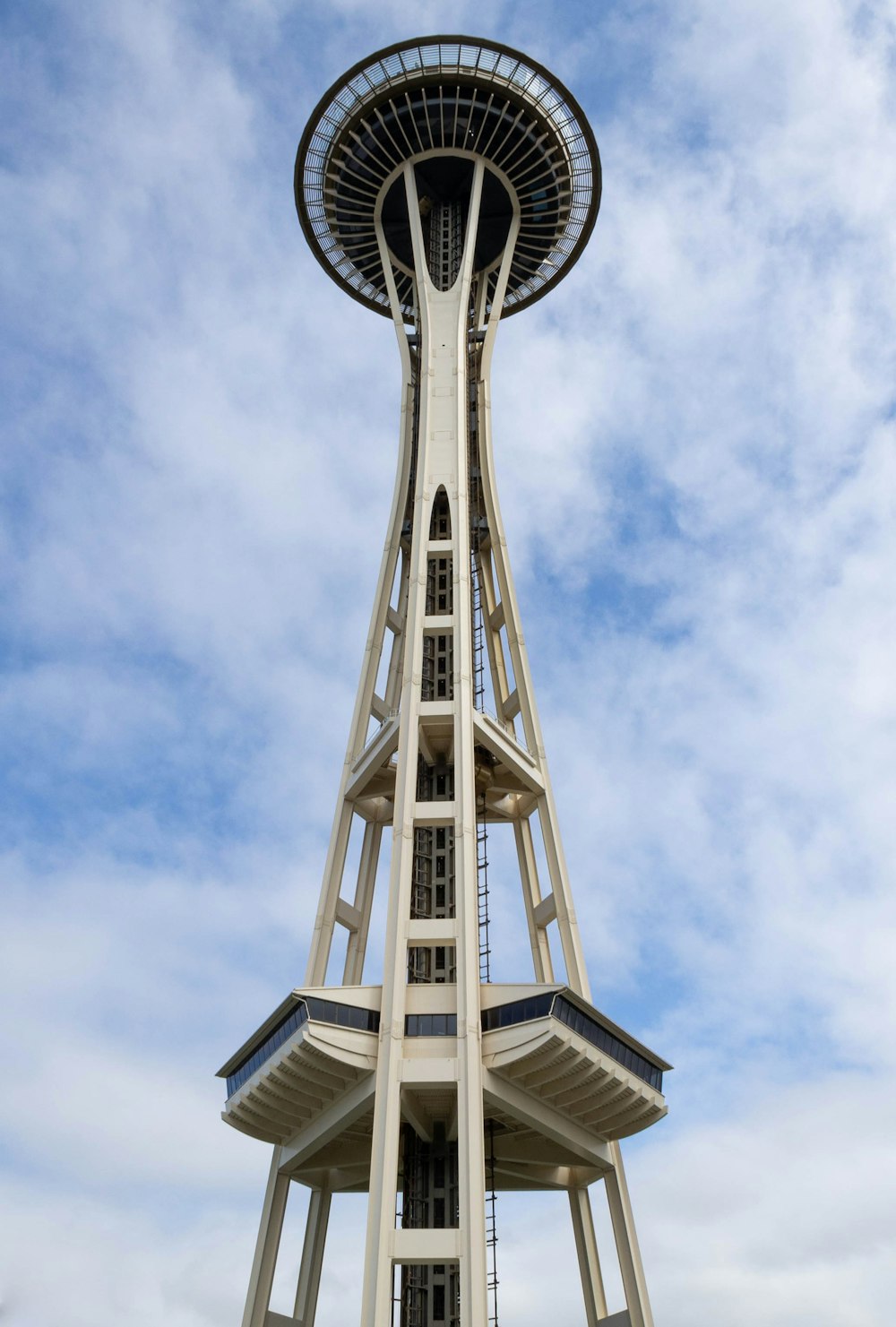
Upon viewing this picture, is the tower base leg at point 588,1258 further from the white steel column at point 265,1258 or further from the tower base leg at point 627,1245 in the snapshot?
the white steel column at point 265,1258

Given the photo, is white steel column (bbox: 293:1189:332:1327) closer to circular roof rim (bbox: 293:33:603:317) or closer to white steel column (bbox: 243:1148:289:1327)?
white steel column (bbox: 243:1148:289:1327)

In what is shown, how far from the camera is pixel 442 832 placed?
148ft

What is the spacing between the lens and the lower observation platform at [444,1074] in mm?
34094

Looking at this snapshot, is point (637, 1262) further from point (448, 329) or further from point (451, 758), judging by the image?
point (448, 329)

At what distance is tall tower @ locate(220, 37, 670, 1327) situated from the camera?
34.2m

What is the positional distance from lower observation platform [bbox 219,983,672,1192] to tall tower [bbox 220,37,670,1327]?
3.2 inches

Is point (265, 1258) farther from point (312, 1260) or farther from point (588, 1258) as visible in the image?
point (588, 1258)

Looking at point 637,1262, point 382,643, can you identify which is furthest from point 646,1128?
point 382,643

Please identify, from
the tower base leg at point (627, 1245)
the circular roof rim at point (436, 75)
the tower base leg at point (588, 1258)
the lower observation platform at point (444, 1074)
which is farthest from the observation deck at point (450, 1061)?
the circular roof rim at point (436, 75)

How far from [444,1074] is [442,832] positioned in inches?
503

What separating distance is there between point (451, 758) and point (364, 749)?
12.7ft

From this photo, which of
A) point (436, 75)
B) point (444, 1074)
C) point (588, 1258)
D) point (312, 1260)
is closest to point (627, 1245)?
point (588, 1258)

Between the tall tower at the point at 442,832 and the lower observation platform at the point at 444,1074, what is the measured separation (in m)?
0.08

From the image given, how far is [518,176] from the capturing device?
179ft
